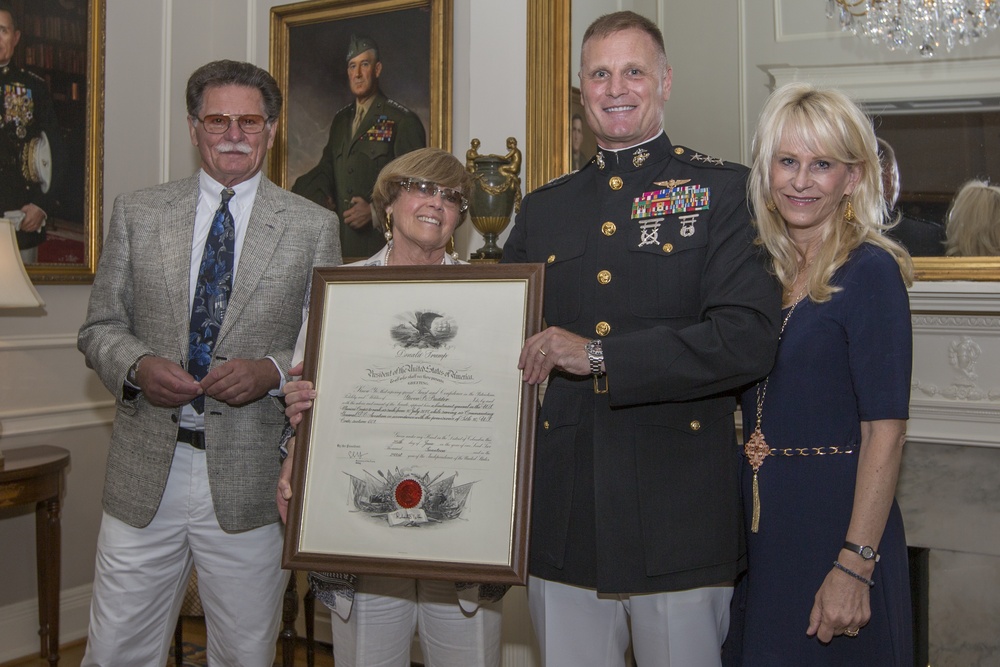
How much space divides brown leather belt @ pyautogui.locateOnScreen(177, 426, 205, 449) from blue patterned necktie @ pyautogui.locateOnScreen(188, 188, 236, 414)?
58mm

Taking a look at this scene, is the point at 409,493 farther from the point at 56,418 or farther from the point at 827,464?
the point at 56,418

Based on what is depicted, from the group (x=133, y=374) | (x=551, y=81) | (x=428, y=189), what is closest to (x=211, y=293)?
(x=133, y=374)

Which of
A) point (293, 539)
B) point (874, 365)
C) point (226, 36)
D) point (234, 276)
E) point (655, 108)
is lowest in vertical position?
point (293, 539)

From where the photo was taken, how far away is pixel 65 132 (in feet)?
13.3

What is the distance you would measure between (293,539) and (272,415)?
48cm

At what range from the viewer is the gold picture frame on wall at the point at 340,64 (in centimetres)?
392

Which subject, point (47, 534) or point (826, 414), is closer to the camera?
point (826, 414)

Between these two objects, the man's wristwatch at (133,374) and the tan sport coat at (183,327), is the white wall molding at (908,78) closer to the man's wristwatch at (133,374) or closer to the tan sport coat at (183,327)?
the tan sport coat at (183,327)

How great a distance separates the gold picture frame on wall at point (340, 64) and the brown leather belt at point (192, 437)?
200cm

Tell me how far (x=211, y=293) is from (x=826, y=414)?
1502 millimetres

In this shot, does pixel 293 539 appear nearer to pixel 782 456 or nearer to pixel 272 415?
pixel 272 415

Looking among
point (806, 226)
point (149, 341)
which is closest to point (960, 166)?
point (806, 226)

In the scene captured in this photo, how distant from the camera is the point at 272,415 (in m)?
2.36

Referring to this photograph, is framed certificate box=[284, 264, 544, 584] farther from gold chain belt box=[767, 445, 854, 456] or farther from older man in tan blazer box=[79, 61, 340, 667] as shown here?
gold chain belt box=[767, 445, 854, 456]
